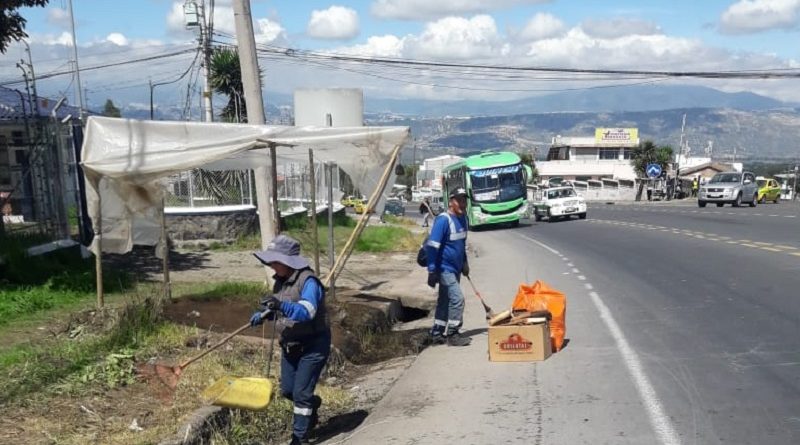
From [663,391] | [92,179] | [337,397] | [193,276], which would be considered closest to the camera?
[663,391]

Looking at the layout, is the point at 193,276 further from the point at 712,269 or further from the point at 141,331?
the point at 712,269

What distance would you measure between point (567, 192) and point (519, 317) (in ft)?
106

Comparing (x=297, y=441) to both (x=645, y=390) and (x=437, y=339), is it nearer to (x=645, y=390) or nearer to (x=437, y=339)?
(x=645, y=390)

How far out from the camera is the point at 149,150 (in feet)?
30.2

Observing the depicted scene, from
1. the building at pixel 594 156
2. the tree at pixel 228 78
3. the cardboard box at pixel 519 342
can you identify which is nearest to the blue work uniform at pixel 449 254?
the cardboard box at pixel 519 342

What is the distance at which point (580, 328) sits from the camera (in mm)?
9953

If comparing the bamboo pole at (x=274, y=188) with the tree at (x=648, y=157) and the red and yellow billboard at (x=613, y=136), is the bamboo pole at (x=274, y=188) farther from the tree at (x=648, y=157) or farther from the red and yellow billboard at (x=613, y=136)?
the red and yellow billboard at (x=613, y=136)

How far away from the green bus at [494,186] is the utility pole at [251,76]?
2444 centimetres

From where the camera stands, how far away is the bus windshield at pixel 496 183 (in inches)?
1356

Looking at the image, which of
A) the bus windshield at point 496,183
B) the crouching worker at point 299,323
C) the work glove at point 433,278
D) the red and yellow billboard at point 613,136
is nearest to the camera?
the crouching worker at point 299,323

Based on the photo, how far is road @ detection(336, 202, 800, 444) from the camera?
595 centimetres

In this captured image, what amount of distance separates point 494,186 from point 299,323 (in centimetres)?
2917

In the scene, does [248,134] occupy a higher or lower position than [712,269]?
higher

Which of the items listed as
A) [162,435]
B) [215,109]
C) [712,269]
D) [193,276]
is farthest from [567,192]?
[162,435]
